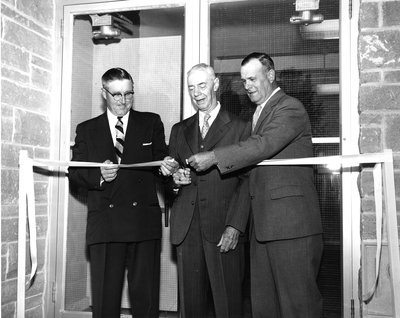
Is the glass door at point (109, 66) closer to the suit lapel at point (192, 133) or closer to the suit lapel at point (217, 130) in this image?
the suit lapel at point (192, 133)

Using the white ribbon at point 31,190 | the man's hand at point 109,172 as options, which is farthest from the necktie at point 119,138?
the white ribbon at point 31,190

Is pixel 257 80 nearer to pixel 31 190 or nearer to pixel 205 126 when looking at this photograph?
pixel 205 126

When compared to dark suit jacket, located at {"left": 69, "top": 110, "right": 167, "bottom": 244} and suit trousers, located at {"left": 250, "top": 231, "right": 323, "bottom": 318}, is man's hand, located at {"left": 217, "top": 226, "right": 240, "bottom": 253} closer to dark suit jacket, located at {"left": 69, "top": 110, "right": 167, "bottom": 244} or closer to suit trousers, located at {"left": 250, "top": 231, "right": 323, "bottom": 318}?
suit trousers, located at {"left": 250, "top": 231, "right": 323, "bottom": 318}

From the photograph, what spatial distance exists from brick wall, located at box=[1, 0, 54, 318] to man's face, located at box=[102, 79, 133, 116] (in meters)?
0.74

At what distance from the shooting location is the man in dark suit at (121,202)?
3.59m

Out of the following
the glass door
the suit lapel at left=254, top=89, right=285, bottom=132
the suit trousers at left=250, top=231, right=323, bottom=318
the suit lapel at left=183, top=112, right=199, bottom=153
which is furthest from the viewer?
the glass door

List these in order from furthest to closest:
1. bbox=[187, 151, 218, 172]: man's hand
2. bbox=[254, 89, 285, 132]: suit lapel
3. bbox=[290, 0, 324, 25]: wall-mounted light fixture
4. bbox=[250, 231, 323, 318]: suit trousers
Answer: bbox=[290, 0, 324, 25]: wall-mounted light fixture < bbox=[254, 89, 285, 132]: suit lapel < bbox=[187, 151, 218, 172]: man's hand < bbox=[250, 231, 323, 318]: suit trousers

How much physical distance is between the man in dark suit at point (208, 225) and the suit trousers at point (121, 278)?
27 cm

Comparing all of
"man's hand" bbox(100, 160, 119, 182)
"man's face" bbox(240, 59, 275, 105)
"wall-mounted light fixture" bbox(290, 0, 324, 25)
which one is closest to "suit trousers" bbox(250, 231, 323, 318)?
"man's face" bbox(240, 59, 275, 105)

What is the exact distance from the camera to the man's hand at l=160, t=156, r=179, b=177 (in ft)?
11.4

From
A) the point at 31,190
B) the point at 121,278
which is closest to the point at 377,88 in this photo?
the point at 121,278

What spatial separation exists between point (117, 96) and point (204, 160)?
0.93m

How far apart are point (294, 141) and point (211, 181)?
62 cm

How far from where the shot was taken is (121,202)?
12.1 feet
